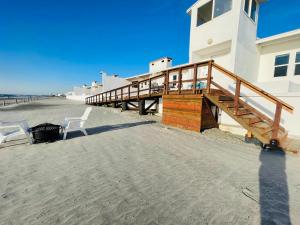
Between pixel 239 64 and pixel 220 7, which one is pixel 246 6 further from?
pixel 239 64

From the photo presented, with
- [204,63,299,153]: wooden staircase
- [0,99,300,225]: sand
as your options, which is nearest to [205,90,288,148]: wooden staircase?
[204,63,299,153]: wooden staircase

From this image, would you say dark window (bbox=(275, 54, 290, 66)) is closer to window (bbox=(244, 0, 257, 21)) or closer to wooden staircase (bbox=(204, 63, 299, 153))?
window (bbox=(244, 0, 257, 21))

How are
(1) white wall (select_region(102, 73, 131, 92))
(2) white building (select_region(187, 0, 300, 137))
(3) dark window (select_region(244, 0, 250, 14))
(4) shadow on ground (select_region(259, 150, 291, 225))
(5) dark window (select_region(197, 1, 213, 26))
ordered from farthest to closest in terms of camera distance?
(1) white wall (select_region(102, 73, 131, 92))
(5) dark window (select_region(197, 1, 213, 26))
(3) dark window (select_region(244, 0, 250, 14))
(2) white building (select_region(187, 0, 300, 137))
(4) shadow on ground (select_region(259, 150, 291, 225))

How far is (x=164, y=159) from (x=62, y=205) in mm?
2193

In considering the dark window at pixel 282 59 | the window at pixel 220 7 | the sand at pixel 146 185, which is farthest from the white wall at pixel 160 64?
the sand at pixel 146 185

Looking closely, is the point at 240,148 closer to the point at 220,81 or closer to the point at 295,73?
the point at 220,81

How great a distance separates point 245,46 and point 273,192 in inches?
310

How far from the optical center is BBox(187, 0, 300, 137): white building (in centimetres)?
743

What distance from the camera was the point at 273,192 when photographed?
2408 millimetres

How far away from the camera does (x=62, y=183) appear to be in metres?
2.58

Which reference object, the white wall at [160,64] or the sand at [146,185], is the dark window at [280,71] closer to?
the sand at [146,185]

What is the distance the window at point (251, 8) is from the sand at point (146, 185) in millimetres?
7821

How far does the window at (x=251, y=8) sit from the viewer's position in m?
8.09

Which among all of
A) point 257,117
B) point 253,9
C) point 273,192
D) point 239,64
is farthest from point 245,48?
point 273,192
